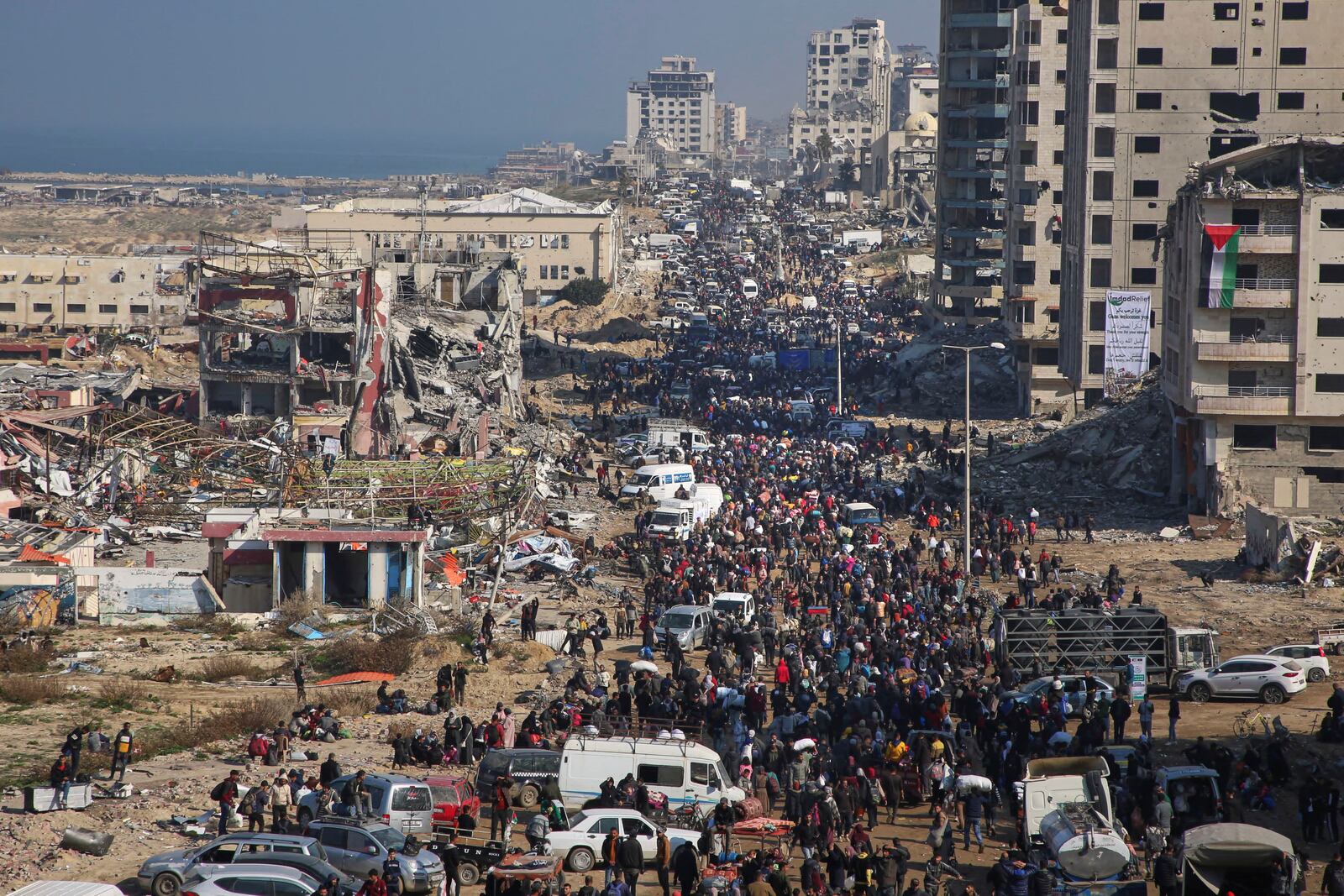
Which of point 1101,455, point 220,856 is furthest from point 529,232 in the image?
point 220,856

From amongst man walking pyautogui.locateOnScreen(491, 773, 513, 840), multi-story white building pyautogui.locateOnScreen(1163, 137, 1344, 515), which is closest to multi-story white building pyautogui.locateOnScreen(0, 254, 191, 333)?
→ multi-story white building pyautogui.locateOnScreen(1163, 137, 1344, 515)

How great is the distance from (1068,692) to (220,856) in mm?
13097

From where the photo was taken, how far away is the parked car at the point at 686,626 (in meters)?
32.5

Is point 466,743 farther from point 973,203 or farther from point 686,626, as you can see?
point 973,203

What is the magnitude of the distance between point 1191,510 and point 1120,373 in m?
10.3

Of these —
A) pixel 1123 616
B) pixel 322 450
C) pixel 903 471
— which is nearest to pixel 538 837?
pixel 1123 616

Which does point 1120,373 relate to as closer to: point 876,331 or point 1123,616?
point 1123,616

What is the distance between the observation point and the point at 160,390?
60281 mm

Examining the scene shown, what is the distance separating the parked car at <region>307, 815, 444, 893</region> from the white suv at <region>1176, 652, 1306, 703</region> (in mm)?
13717

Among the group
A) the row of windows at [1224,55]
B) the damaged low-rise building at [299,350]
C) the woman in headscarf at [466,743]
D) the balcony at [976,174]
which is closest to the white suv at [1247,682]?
the woman in headscarf at [466,743]

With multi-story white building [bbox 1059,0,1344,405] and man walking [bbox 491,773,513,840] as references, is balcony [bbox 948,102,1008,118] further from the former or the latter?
man walking [bbox 491,773,513,840]

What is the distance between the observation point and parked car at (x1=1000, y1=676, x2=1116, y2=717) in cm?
2586

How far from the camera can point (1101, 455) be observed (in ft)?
173

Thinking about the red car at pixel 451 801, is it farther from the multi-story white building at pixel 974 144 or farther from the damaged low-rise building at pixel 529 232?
the damaged low-rise building at pixel 529 232
